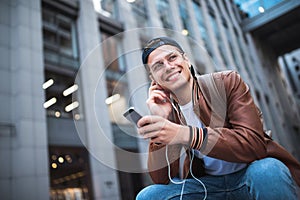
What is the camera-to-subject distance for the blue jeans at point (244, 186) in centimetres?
107

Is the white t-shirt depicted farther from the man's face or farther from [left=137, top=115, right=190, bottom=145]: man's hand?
[left=137, top=115, right=190, bottom=145]: man's hand

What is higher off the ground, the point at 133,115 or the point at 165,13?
the point at 165,13

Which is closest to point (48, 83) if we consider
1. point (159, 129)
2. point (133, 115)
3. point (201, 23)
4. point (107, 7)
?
point (107, 7)

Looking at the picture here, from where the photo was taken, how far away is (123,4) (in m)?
8.95

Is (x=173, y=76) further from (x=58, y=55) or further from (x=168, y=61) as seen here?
(x=58, y=55)

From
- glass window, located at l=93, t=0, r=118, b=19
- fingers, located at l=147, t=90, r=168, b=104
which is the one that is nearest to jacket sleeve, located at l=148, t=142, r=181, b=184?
fingers, located at l=147, t=90, r=168, b=104

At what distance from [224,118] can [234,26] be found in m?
16.2

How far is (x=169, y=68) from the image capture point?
125 cm

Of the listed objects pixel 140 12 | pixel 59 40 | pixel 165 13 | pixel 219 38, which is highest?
pixel 219 38

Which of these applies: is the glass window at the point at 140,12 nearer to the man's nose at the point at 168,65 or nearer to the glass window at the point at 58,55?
the glass window at the point at 58,55

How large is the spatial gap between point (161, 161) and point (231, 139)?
437 mm

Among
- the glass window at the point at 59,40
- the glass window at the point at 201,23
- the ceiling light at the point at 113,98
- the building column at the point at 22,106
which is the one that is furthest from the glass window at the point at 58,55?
the glass window at the point at 201,23

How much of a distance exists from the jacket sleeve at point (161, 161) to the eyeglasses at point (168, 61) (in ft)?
1.25

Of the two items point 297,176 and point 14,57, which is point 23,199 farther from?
point 297,176
